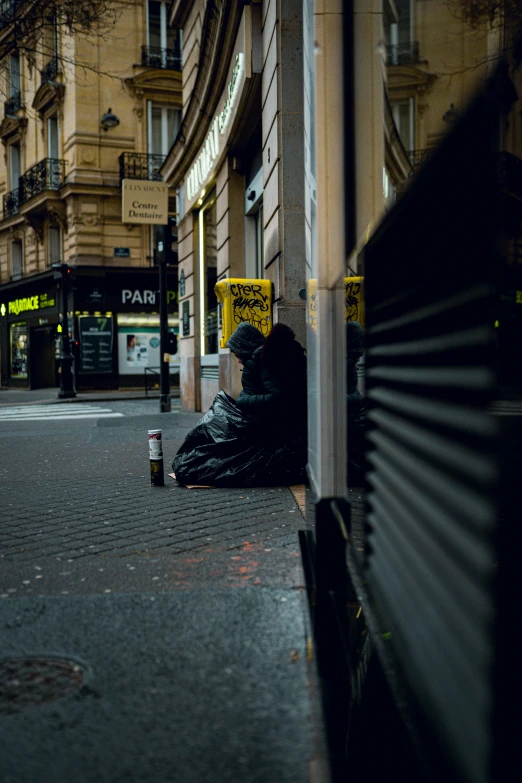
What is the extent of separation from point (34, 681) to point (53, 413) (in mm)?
14841

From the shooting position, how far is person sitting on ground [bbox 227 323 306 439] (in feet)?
20.6

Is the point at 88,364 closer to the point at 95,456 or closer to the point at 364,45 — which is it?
the point at 95,456

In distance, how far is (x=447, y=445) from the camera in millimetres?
1447

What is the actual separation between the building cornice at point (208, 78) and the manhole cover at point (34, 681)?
1051 cm

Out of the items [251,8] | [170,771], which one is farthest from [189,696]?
[251,8]

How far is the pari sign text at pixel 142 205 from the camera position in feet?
50.8

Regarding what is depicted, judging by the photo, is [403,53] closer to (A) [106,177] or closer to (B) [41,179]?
(A) [106,177]

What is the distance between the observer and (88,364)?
2781 cm

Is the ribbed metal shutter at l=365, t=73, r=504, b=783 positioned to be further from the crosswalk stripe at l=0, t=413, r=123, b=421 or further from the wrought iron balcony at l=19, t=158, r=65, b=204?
the wrought iron balcony at l=19, t=158, r=65, b=204

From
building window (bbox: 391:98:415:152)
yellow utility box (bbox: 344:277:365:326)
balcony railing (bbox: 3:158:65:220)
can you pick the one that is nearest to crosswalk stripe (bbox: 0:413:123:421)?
yellow utility box (bbox: 344:277:365:326)

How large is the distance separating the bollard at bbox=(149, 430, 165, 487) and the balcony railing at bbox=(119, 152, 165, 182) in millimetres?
22751

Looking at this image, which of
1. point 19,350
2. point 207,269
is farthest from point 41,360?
point 207,269

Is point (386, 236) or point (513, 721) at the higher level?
point (386, 236)

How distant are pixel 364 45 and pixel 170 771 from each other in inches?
120
